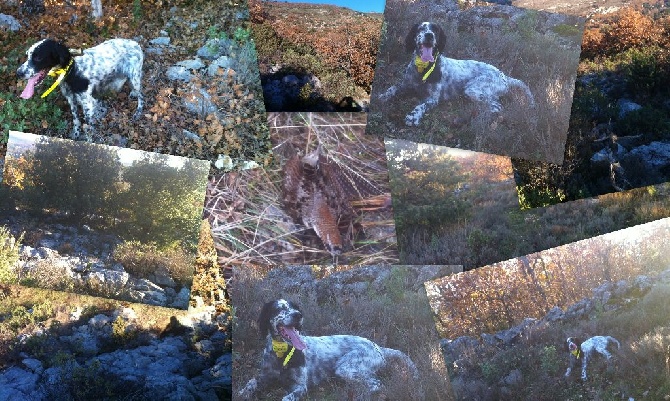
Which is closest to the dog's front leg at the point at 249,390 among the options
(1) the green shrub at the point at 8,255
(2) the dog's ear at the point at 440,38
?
(1) the green shrub at the point at 8,255

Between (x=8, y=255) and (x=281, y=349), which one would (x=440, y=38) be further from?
(x=8, y=255)

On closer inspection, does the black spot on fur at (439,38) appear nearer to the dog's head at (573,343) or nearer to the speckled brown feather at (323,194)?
the speckled brown feather at (323,194)

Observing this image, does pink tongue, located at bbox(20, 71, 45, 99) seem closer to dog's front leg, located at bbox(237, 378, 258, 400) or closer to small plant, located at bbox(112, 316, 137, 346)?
small plant, located at bbox(112, 316, 137, 346)

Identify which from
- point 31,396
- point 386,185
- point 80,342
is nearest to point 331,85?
point 386,185

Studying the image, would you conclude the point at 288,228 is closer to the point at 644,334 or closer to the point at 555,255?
the point at 555,255

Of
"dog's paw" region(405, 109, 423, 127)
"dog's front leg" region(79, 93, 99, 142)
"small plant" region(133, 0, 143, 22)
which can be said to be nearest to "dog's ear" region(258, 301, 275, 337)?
"dog's paw" region(405, 109, 423, 127)

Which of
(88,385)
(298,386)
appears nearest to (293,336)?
(298,386)
